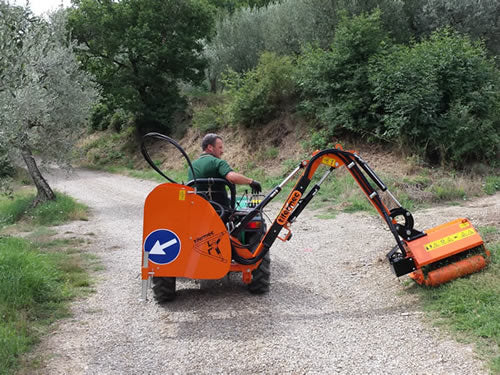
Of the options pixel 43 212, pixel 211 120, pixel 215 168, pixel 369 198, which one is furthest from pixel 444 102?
pixel 43 212

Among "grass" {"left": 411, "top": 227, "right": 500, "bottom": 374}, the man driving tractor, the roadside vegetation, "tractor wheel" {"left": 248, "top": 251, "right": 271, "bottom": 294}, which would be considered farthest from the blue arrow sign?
"grass" {"left": 411, "top": 227, "right": 500, "bottom": 374}

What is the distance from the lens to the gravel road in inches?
157

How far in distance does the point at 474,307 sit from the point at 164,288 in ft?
11.0

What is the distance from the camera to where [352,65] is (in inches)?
605

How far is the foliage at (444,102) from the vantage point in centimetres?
1327

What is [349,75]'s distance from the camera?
15461 mm

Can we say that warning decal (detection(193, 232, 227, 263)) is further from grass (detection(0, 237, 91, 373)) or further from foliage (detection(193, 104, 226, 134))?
foliage (detection(193, 104, 226, 134))

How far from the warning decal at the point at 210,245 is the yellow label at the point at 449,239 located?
7.65 ft

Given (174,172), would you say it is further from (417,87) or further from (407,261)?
(407,261)

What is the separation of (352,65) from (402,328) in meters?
12.3

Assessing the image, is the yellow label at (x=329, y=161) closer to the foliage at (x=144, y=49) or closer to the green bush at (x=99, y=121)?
the foliage at (x=144, y=49)

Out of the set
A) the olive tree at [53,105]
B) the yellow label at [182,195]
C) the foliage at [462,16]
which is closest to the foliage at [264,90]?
the olive tree at [53,105]

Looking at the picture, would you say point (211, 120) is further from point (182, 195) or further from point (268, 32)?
point (182, 195)

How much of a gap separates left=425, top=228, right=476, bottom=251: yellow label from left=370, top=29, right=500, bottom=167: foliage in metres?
8.60
